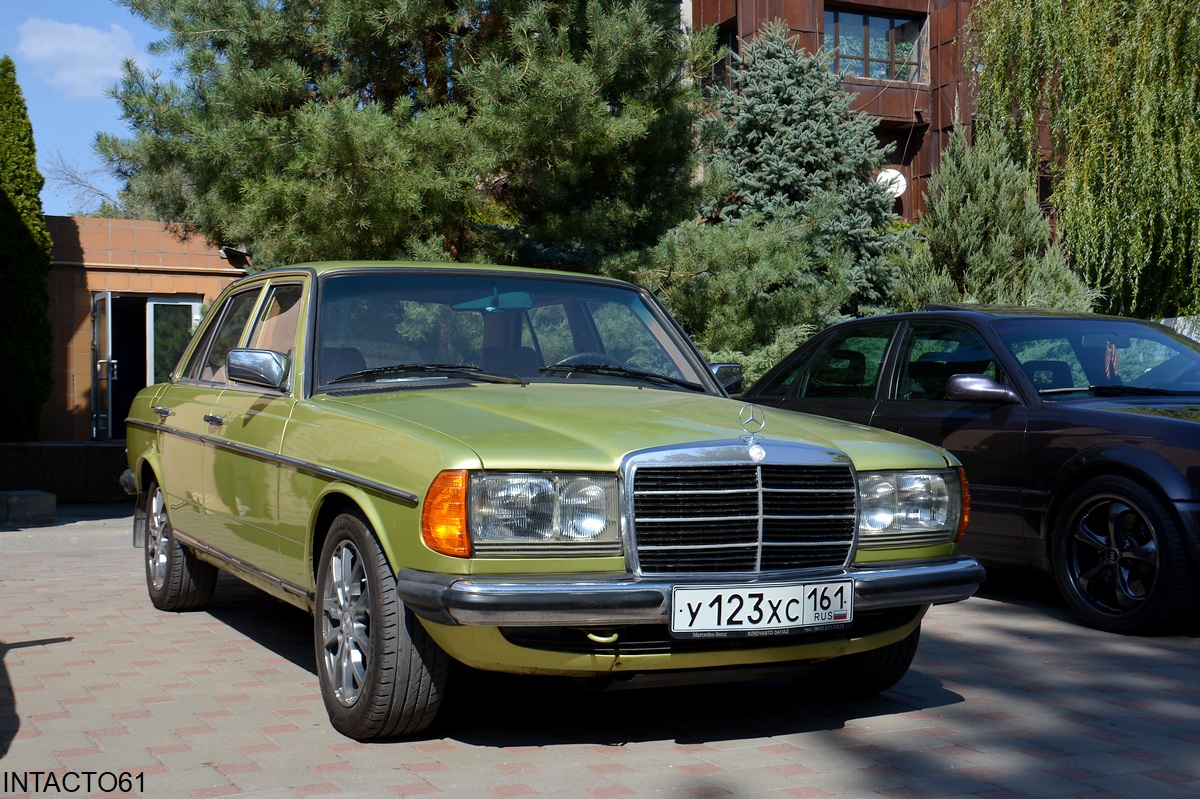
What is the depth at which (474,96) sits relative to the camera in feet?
33.8

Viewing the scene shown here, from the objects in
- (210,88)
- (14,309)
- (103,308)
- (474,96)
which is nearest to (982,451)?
(474,96)

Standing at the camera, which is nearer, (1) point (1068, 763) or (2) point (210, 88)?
(1) point (1068, 763)

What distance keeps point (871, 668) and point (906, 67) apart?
28.8 m

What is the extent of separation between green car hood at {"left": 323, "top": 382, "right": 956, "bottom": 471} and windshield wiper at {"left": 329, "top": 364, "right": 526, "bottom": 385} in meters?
0.12

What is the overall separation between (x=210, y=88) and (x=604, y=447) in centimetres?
805

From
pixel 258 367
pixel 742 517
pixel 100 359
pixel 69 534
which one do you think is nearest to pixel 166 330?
pixel 100 359

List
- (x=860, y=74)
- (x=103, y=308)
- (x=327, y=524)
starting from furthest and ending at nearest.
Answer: (x=860, y=74) < (x=103, y=308) < (x=327, y=524)

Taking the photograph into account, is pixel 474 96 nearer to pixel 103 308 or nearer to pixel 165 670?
pixel 165 670

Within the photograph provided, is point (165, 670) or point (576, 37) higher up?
point (576, 37)

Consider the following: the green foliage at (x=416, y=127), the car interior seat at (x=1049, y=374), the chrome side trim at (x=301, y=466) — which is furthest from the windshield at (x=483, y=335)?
the green foliage at (x=416, y=127)

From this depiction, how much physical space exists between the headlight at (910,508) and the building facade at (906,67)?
26.3 metres

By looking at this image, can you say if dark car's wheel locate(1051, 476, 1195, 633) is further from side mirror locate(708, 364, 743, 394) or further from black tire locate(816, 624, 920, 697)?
side mirror locate(708, 364, 743, 394)

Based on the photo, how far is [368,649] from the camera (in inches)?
163

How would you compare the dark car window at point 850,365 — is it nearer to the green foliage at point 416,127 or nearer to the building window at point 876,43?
the green foliage at point 416,127
